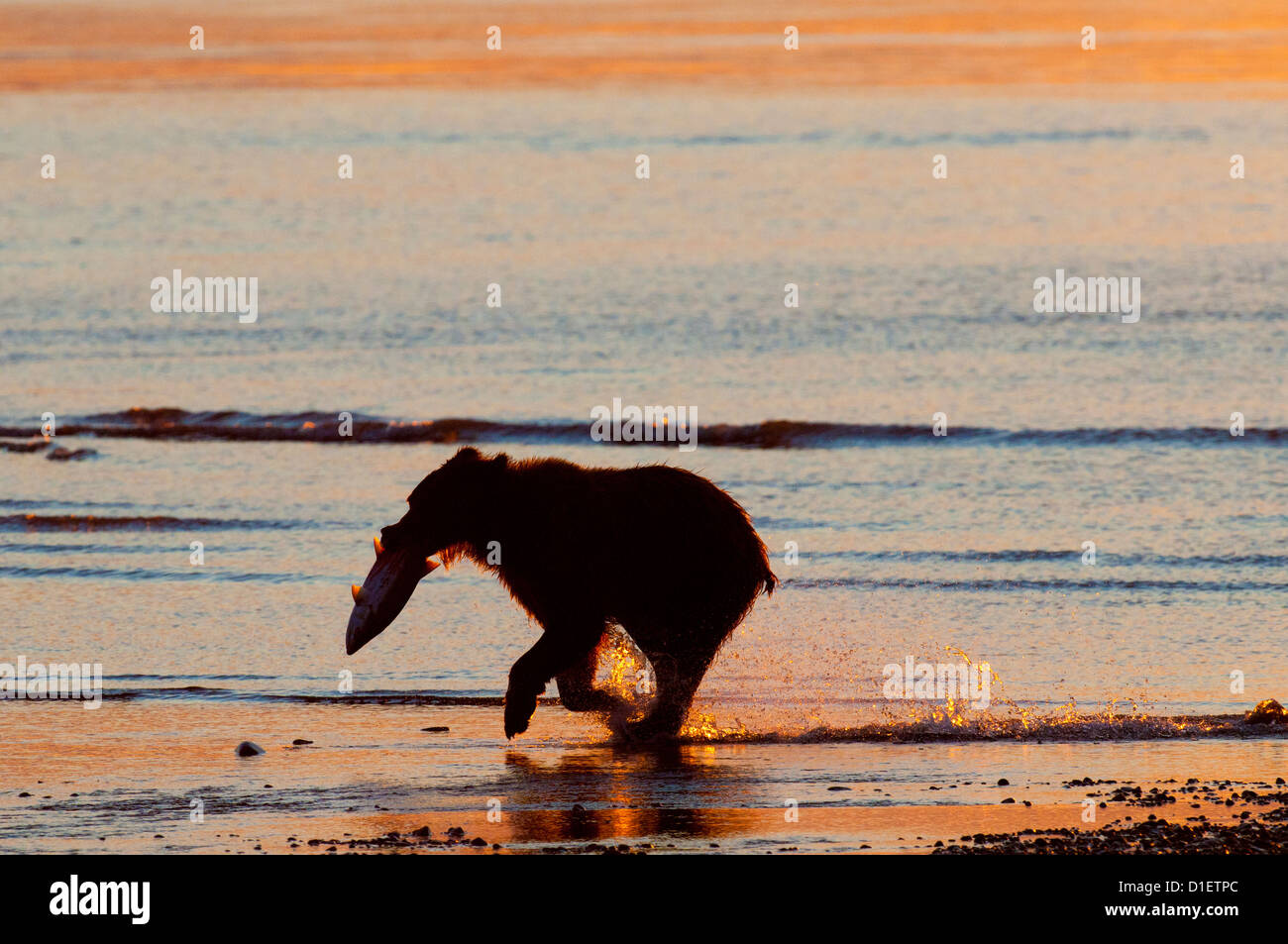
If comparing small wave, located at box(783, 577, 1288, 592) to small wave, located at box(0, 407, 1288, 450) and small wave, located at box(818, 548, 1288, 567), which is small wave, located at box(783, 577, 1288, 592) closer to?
small wave, located at box(818, 548, 1288, 567)

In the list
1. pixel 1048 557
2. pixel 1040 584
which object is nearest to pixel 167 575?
pixel 1040 584

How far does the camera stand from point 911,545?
43.6 feet

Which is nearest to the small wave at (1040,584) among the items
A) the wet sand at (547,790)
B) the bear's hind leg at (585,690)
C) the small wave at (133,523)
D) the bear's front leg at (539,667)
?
the bear's hind leg at (585,690)

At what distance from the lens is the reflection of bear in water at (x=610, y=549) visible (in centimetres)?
907

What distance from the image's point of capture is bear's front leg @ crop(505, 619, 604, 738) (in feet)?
28.8

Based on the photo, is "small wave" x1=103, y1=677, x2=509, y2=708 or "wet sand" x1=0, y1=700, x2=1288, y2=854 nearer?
"wet sand" x1=0, y1=700, x2=1288, y2=854

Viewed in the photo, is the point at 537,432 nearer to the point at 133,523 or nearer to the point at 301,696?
the point at 133,523

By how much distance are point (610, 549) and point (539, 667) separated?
678 millimetres

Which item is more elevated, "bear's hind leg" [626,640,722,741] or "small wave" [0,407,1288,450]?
"small wave" [0,407,1288,450]

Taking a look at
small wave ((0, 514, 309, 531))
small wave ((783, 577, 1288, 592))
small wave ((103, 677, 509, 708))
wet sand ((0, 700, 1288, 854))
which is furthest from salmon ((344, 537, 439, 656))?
small wave ((0, 514, 309, 531))

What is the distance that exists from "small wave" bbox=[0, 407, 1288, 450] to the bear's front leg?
7.97m

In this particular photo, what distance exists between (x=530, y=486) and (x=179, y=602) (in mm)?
3731

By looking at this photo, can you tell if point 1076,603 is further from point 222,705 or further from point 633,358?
point 633,358

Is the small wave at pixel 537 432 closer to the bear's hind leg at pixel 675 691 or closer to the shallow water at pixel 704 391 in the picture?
the shallow water at pixel 704 391
